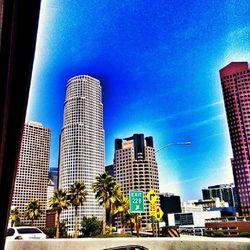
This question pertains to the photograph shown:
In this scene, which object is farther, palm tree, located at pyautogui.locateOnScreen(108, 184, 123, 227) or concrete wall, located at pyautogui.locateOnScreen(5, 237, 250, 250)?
palm tree, located at pyautogui.locateOnScreen(108, 184, 123, 227)

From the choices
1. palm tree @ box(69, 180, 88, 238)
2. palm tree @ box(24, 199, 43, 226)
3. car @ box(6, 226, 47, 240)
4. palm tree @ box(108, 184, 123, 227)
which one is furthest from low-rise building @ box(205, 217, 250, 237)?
car @ box(6, 226, 47, 240)

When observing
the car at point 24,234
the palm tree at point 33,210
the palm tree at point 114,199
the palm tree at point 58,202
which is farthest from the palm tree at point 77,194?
the car at point 24,234

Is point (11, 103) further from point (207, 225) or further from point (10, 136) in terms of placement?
point (207, 225)

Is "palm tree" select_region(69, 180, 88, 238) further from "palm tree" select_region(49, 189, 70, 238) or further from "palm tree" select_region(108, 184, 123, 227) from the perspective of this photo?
"palm tree" select_region(108, 184, 123, 227)

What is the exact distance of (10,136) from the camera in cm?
453

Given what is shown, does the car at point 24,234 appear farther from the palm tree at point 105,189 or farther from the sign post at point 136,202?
the palm tree at point 105,189

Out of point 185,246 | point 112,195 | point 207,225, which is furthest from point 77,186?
point 207,225

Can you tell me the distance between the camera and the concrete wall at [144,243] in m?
11.6

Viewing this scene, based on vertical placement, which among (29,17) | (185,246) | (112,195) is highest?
(112,195)

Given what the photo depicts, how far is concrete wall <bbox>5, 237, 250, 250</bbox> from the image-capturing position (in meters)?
11.6

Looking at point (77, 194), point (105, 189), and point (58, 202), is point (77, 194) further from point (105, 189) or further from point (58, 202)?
point (105, 189)

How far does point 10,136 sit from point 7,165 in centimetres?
46

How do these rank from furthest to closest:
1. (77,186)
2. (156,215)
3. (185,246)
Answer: (77,186), (156,215), (185,246)

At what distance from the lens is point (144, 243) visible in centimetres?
1345
